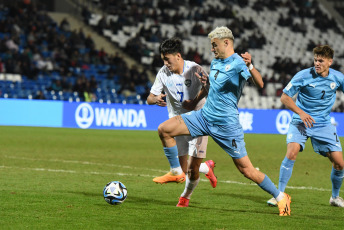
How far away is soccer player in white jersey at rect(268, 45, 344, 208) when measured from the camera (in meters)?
8.36

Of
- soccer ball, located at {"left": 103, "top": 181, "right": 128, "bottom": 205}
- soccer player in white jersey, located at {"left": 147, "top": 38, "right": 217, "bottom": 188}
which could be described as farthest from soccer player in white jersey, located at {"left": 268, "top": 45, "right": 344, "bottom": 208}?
soccer ball, located at {"left": 103, "top": 181, "right": 128, "bottom": 205}

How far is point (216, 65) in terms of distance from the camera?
290 inches

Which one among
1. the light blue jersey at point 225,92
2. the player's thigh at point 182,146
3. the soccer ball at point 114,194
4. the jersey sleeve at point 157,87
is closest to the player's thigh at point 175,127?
the light blue jersey at point 225,92

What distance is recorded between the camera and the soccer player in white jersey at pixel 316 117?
836cm

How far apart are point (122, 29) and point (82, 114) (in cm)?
1017

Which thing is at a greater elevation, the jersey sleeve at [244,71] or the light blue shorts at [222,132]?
the jersey sleeve at [244,71]

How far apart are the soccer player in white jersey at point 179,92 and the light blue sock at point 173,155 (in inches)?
2.1

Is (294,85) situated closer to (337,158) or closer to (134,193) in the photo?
(337,158)

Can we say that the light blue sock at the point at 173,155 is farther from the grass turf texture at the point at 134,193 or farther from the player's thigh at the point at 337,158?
the player's thigh at the point at 337,158

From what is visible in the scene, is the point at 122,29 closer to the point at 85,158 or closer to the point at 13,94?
the point at 13,94

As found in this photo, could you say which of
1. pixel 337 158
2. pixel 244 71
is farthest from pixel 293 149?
pixel 244 71

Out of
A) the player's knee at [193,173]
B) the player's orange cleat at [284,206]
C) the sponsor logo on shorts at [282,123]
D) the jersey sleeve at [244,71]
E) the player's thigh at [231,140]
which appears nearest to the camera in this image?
the jersey sleeve at [244,71]

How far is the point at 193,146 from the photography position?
26.2 feet

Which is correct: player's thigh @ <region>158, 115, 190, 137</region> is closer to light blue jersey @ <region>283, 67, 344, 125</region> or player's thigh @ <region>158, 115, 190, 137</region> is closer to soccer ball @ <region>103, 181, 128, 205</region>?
soccer ball @ <region>103, 181, 128, 205</region>
